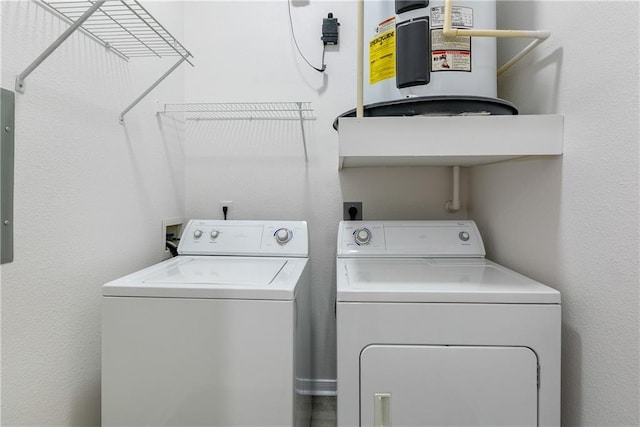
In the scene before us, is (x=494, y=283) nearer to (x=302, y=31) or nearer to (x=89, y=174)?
(x=89, y=174)

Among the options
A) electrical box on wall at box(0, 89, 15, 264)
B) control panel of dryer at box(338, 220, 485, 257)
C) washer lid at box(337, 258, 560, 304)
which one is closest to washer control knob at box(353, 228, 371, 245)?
control panel of dryer at box(338, 220, 485, 257)

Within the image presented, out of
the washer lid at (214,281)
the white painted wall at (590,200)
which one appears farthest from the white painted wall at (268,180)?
the washer lid at (214,281)

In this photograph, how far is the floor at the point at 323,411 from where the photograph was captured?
1654 mm

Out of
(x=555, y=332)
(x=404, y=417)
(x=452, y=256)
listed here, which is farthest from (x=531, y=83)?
(x=404, y=417)

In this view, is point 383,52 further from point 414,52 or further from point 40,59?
point 40,59

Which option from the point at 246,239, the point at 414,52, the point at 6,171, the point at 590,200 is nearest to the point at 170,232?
the point at 246,239

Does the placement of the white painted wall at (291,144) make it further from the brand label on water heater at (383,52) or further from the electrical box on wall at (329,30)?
the brand label on water heater at (383,52)

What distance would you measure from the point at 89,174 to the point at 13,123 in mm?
322

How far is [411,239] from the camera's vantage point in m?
1.63

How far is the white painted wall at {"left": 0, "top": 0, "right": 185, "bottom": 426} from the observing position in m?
0.94

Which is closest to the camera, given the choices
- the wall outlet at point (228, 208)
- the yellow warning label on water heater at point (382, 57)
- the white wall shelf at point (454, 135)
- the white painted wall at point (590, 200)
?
the white painted wall at point (590, 200)

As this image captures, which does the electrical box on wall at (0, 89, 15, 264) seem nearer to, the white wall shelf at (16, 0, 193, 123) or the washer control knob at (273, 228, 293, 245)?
the white wall shelf at (16, 0, 193, 123)

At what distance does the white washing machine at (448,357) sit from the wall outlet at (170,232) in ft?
3.80

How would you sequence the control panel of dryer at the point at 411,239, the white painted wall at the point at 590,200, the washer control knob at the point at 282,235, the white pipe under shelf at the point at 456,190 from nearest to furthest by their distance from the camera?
the white painted wall at the point at 590,200, the control panel of dryer at the point at 411,239, the washer control knob at the point at 282,235, the white pipe under shelf at the point at 456,190
